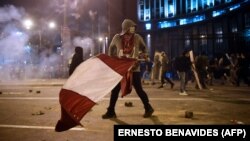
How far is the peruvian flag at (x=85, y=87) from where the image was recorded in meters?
5.20

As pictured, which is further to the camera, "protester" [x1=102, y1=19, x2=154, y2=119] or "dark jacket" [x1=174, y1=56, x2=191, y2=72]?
"dark jacket" [x1=174, y1=56, x2=191, y2=72]

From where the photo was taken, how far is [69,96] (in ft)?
17.5

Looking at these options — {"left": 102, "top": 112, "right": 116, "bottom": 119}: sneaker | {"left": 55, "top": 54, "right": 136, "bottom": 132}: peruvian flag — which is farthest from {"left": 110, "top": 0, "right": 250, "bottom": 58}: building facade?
{"left": 55, "top": 54, "right": 136, "bottom": 132}: peruvian flag

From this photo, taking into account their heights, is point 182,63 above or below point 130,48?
below

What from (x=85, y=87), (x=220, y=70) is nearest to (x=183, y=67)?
(x=85, y=87)

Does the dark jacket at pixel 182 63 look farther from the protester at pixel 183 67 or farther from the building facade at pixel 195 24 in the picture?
the building facade at pixel 195 24

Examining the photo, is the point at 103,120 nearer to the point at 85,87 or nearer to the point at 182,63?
the point at 85,87

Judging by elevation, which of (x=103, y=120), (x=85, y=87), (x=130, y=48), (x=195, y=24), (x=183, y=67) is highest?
(x=195, y=24)

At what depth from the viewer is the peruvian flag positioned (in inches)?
205

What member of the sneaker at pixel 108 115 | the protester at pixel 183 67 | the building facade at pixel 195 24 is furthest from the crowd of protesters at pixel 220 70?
the sneaker at pixel 108 115

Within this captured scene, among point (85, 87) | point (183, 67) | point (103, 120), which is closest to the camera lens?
point (85, 87)

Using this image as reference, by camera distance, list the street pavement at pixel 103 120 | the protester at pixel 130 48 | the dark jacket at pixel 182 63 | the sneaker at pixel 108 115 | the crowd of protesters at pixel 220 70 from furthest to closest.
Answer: the crowd of protesters at pixel 220 70 → the dark jacket at pixel 182 63 → the sneaker at pixel 108 115 → the protester at pixel 130 48 → the street pavement at pixel 103 120

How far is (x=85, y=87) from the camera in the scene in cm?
547

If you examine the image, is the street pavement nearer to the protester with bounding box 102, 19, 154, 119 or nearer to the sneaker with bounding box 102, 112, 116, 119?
the sneaker with bounding box 102, 112, 116, 119
